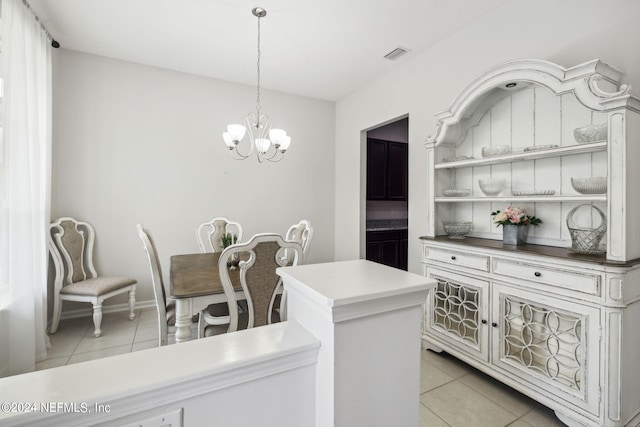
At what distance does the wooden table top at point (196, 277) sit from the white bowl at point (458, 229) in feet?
5.77

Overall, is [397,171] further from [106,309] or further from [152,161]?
[106,309]

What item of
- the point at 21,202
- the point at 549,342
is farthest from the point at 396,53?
the point at 21,202

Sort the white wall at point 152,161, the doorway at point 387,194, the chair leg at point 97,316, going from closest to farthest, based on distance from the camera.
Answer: the chair leg at point 97,316 < the white wall at point 152,161 < the doorway at point 387,194

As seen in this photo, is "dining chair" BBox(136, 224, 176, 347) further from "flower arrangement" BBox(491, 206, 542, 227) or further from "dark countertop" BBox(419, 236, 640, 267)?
"flower arrangement" BBox(491, 206, 542, 227)

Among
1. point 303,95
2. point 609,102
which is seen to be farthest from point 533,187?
point 303,95

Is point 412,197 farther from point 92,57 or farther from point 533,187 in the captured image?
point 92,57

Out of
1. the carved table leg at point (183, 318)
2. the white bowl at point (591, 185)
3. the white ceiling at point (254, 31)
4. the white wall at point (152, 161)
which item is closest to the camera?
the white bowl at point (591, 185)

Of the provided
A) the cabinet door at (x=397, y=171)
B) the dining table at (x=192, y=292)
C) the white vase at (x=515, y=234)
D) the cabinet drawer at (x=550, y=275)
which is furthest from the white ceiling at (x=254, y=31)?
the dining table at (x=192, y=292)

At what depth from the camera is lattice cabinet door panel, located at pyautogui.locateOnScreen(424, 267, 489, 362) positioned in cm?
204

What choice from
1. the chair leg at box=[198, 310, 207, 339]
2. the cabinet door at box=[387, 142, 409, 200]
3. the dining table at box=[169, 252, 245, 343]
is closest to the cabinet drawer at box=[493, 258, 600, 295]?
the dining table at box=[169, 252, 245, 343]

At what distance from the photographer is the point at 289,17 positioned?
2549 mm

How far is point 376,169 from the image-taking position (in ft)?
15.3

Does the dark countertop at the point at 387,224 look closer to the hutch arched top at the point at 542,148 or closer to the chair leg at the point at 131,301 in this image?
the hutch arched top at the point at 542,148

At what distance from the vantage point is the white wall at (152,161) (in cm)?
316
